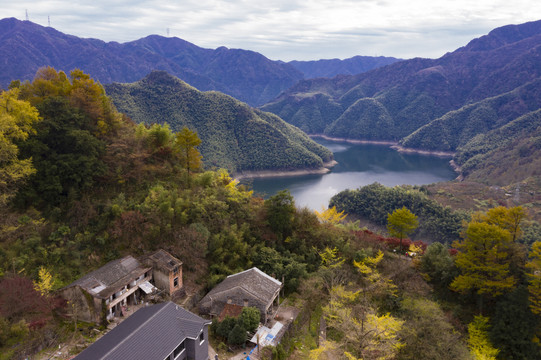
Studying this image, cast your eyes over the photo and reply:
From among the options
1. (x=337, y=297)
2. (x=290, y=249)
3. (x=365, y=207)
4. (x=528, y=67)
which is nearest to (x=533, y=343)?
(x=337, y=297)

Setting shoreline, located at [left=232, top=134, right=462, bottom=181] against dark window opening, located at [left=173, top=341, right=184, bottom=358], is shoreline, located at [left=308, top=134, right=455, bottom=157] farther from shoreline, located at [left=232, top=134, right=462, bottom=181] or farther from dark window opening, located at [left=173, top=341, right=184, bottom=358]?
dark window opening, located at [left=173, top=341, right=184, bottom=358]

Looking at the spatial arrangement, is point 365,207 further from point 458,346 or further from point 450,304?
point 458,346

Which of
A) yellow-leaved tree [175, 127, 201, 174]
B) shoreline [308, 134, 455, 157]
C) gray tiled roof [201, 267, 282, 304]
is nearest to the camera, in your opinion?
gray tiled roof [201, 267, 282, 304]

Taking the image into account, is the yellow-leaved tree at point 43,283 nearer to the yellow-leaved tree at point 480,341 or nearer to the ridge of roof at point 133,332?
the ridge of roof at point 133,332

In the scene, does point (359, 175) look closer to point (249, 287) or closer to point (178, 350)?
point (249, 287)

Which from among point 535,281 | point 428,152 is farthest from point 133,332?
point 428,152

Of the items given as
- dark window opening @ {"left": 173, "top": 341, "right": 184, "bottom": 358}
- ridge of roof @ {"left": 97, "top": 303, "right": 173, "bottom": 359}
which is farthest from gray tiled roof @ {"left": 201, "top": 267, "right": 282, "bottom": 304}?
ridge of roof @ {"left": 97, "top": 303, "right": 173, "bottom": 359}
